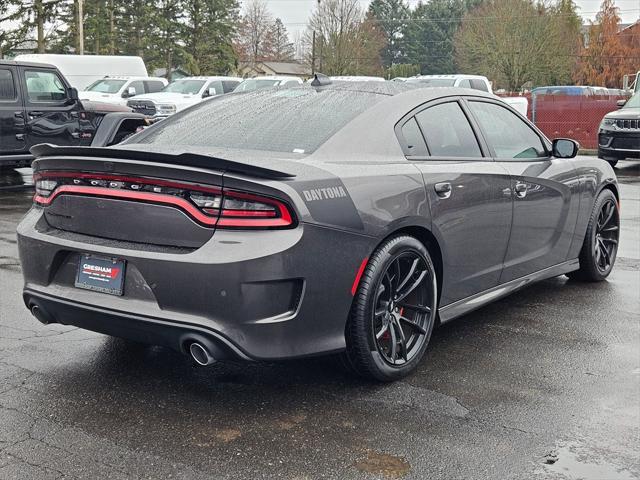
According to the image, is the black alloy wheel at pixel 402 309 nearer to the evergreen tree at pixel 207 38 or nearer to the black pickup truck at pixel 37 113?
the black pickup truck at pixel 37 113

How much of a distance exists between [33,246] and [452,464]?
7.28 feet

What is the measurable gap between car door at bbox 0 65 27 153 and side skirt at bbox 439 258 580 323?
359 inches

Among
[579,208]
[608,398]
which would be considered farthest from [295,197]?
[579,208]

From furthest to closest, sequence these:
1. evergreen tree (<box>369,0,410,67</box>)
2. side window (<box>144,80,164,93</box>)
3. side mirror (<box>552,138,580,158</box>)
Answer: evergreen tree (<box>369,0,410,67</box>), side window (<box>144,80,164,93</box>), side mirror (<box>552,138,580,158</box>)

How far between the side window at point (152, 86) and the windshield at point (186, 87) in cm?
34

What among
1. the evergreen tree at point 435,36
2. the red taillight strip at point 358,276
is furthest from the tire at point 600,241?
the evergreen tree at point 435,36

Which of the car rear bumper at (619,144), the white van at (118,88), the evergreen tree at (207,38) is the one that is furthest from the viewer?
the evergreen tree at (207,38)

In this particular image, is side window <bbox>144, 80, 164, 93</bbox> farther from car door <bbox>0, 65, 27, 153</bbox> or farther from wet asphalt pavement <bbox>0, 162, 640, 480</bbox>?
wet asphalt pavement <bbox>0, 162, 640, 480</bbox>

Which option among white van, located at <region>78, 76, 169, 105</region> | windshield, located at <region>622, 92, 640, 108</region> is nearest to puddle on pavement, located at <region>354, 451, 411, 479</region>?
windshield, located at <region>622, 92, 640, 108</region>

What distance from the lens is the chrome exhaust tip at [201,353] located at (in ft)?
11.4

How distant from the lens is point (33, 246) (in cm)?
400

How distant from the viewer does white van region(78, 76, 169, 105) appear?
79.3 ft

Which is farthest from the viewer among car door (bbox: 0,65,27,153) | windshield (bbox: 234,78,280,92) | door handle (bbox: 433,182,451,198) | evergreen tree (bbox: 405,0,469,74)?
evergreen tree (bbox: 405,0,469,74)

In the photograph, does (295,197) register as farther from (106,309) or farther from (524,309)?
(524,309)
